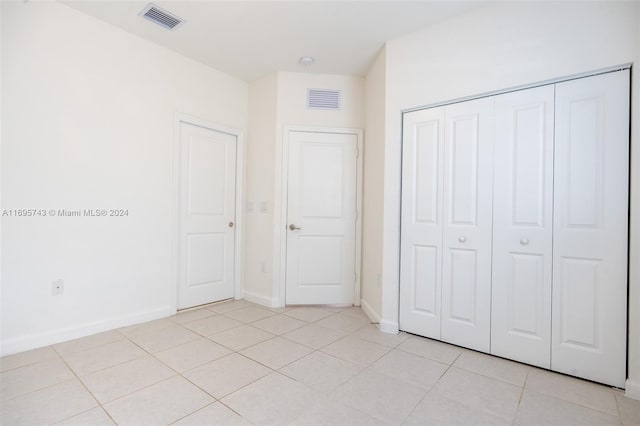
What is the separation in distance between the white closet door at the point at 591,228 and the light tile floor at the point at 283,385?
0.23 m

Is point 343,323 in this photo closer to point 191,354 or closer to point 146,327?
point 191,354

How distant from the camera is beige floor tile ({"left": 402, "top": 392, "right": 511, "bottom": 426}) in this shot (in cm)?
158

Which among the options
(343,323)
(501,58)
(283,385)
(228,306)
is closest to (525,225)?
(501,58)

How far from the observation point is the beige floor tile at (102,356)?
2090 millimetres

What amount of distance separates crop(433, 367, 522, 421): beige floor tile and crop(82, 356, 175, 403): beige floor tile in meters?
1.83

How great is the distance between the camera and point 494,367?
2.19 metres

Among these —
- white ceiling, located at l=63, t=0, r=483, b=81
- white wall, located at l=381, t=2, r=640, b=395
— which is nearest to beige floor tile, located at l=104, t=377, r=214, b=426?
white wall, located at l=381, t=2, r=640, b=395

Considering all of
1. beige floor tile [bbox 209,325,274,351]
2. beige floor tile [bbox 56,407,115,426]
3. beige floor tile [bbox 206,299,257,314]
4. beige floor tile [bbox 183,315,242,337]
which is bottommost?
beige floor tile [bbox 206,299,257,314]

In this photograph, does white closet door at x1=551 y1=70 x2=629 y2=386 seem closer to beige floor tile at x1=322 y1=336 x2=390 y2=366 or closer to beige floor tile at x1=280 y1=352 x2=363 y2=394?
beige floor tile at x1=322 y1=336 x2=390 y2=366

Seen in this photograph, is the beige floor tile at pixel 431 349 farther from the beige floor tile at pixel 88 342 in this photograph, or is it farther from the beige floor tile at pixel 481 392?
the beige floor tile at pixel 88 342

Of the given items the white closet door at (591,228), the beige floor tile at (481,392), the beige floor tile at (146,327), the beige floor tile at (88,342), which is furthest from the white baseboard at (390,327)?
the beige floor tile at (88,342)

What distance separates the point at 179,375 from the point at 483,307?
231 cm

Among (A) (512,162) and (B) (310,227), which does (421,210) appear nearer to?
(A) (512,162)

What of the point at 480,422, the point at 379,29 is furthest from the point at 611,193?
the point at 379,29
